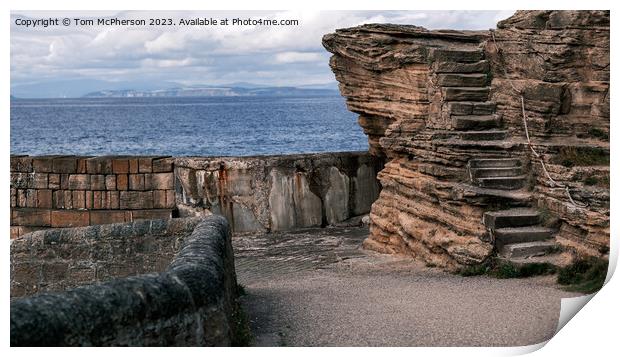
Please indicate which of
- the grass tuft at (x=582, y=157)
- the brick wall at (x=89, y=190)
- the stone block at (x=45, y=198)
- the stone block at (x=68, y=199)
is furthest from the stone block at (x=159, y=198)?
the grass tuft at (x=582, y=157)

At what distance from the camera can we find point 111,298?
22.4 ft

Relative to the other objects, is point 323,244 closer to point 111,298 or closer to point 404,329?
point 404,329

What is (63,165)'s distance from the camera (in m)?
18.2

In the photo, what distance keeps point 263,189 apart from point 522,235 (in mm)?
6413

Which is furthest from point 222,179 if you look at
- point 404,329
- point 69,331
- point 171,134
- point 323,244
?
point 171,134

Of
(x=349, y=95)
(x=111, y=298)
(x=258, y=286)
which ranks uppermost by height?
(x=349, y=95)

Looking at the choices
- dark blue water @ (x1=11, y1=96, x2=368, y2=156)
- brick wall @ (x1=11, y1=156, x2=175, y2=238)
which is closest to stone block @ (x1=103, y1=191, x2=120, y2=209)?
brick wall @ (x1=11, y1=156, x2=175, y2=238)

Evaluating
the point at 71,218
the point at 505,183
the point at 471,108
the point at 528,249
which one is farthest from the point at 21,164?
the point at 528,249

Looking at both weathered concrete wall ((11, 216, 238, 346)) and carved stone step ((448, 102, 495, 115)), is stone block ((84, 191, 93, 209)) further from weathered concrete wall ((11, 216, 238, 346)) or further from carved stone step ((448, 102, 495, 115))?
weathered concrete wall ((11, 216, 238, 346))

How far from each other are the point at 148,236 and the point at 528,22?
566cm

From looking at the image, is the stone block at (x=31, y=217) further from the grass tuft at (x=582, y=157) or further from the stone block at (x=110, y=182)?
the grass tuft at (x=582, y=157)

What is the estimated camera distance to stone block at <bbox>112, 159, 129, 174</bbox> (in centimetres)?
1791

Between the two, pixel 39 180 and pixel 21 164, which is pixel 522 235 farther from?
pixel 21 164

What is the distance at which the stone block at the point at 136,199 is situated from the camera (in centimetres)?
1800
